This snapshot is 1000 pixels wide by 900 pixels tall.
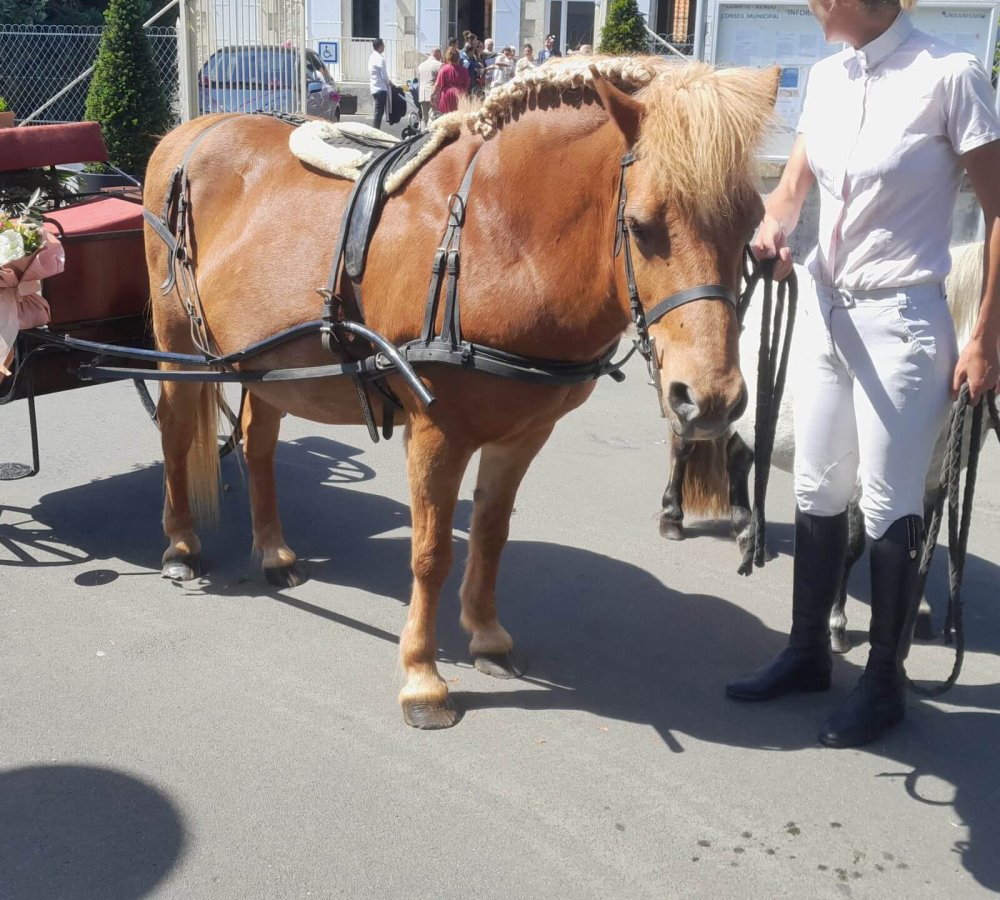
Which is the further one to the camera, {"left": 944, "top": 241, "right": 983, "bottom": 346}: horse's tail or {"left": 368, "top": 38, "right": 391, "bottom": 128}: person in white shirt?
{"left": 368, "top": 38, "right": 391, "bottom": 128}: person in white shirt

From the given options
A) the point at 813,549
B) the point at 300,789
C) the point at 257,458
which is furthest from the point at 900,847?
the point at 257,458

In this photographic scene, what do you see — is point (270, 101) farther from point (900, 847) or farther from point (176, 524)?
point (900, 847)

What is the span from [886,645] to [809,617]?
0.93ft

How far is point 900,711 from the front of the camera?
3.13 meters

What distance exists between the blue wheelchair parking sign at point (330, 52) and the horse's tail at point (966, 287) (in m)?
23.1

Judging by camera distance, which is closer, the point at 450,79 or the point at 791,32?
the point at 791,32

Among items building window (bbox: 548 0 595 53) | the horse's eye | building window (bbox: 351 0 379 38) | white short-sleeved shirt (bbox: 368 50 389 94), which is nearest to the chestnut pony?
the horse's eye

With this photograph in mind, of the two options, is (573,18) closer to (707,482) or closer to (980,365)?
(707,482)

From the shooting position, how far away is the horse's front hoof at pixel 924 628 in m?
3.74

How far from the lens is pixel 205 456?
169 inches

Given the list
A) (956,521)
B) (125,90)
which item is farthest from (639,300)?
(125,90)

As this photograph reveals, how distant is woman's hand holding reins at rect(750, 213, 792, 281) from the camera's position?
293 centimetres

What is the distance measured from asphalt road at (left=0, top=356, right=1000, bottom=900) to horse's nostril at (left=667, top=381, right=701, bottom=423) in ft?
3.42

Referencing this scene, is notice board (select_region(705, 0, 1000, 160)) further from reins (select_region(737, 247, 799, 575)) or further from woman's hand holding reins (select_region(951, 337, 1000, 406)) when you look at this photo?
woman's hand holding reins (select_region(951, 337, 1000, 406))
